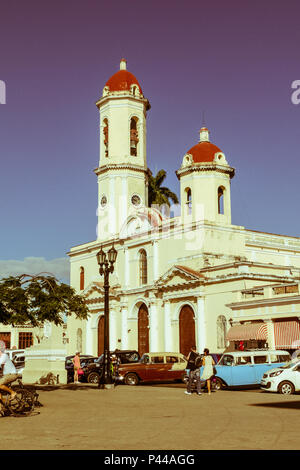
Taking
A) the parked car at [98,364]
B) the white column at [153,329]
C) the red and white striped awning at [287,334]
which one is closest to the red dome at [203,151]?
the white column at [153,329]

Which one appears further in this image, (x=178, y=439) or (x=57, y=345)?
(x=57, y=345)

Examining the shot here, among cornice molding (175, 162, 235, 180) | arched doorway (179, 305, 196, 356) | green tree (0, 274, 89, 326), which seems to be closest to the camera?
green tree (0, 274, 89, 326)

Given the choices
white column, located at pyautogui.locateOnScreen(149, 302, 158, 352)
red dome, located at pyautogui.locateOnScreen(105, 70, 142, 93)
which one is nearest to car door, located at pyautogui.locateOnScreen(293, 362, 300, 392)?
white column, located at pyautogui.locateOnScreen(149, 302, 158, 352)

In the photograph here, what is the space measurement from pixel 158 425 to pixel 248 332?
2048 cm

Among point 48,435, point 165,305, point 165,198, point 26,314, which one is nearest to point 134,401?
point 26,314

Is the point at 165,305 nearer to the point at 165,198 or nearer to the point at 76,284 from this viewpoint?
the point at 76,284

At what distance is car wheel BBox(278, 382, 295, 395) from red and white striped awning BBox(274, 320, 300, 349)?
9468 millimetres

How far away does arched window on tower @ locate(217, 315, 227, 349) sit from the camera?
34.6 m

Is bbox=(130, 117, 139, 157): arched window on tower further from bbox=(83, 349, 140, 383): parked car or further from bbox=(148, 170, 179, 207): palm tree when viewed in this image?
bbox=(83, 349, 140, 383): parked car

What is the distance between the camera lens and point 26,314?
18.1 m

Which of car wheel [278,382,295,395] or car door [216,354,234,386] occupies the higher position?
car door [216,354,234,386]

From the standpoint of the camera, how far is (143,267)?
143 feet

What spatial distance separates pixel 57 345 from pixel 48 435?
15959 mm

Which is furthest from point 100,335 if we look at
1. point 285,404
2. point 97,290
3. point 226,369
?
point 285,404
